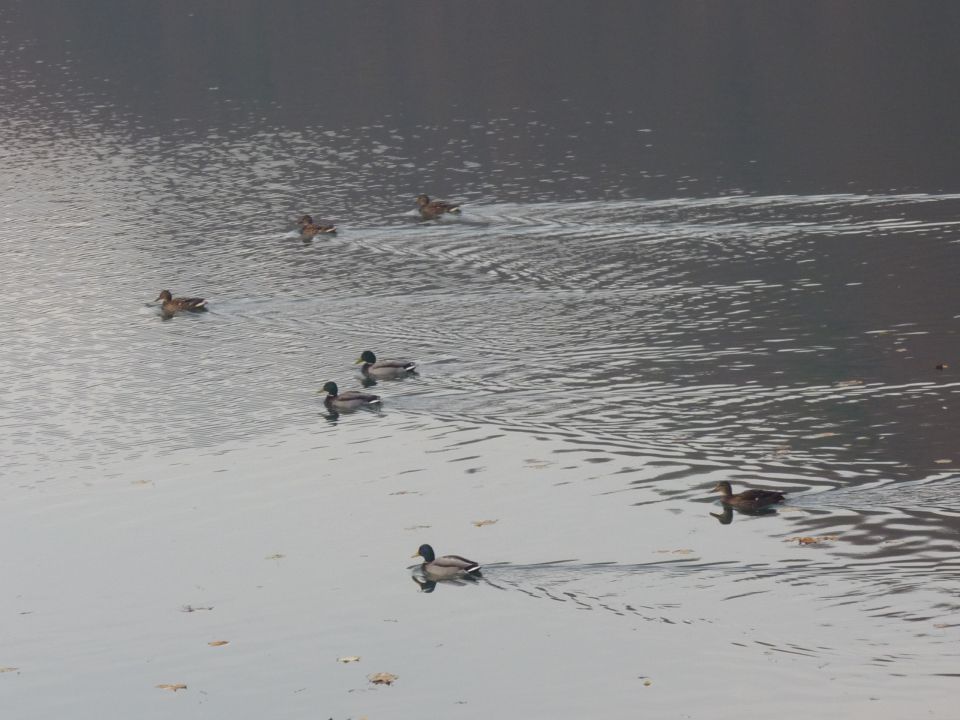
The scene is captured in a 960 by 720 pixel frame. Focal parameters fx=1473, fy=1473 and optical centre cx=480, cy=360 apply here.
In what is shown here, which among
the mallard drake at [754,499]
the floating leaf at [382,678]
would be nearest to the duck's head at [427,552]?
the floating leaf at [382,678]

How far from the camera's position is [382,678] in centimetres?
1902

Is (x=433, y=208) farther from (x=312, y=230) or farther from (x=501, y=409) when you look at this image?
(x=501, y=409)

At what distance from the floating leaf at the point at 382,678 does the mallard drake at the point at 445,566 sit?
2676 millimetres

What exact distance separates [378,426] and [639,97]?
135ft

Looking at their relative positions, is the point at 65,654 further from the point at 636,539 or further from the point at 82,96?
the point at 82,96

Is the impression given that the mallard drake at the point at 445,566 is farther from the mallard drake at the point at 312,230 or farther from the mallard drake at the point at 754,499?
the mallard drake at the point at 312,230

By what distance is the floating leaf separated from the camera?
1892 centimetres

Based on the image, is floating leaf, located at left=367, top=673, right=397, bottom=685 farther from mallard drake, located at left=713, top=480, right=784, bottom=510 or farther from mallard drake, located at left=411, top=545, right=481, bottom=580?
mallard drake, located at left=713, top=480, right=784, bottom=510

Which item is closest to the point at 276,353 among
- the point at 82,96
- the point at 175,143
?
the point at 175,143

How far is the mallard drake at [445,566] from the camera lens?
2145 centimetres

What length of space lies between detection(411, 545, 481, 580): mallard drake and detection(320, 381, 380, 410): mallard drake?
8.14 metres

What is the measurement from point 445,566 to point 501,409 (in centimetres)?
823

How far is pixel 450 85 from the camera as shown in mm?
75000

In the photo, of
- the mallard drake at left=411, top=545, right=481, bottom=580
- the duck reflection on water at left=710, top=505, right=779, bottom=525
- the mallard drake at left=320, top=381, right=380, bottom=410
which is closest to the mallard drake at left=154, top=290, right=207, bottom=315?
the mallard drake at left=320, top=381, right=380, bottom=410
